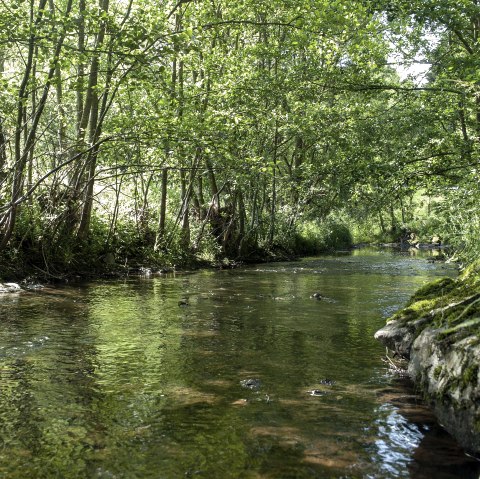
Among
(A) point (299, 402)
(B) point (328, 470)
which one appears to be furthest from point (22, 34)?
(B) point (328, 470)

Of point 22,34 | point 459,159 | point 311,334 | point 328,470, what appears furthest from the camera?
point 459,159

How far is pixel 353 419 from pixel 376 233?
1929 inches

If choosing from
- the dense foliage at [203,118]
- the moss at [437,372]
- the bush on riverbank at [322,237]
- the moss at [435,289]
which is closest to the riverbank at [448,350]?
the moss at [437,372]

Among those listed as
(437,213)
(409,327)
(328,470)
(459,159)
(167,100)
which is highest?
(167,100)

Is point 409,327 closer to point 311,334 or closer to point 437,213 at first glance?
point 311,334

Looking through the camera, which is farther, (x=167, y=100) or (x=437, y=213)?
(x=167, y=100)

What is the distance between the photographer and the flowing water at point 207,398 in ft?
13.6

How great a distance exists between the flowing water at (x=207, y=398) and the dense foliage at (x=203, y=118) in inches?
158

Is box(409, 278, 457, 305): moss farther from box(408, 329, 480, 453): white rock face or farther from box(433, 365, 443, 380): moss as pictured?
box(433, 365, 443, 380): moss

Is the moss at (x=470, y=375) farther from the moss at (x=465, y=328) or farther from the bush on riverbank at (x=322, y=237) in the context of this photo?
the bush on riverbank at (x=322, y=237)

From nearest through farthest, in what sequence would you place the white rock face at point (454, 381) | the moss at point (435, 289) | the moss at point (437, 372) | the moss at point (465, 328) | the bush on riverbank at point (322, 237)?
the white rock face at point (454, 381)
the moss at point (465, 328)
the moss at point (437, 372)
the moss at point (435, 289)
the bush on riverbank at point (322, 237)

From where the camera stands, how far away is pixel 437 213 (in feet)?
37.5

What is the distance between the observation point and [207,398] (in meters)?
5.59

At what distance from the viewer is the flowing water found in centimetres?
413
